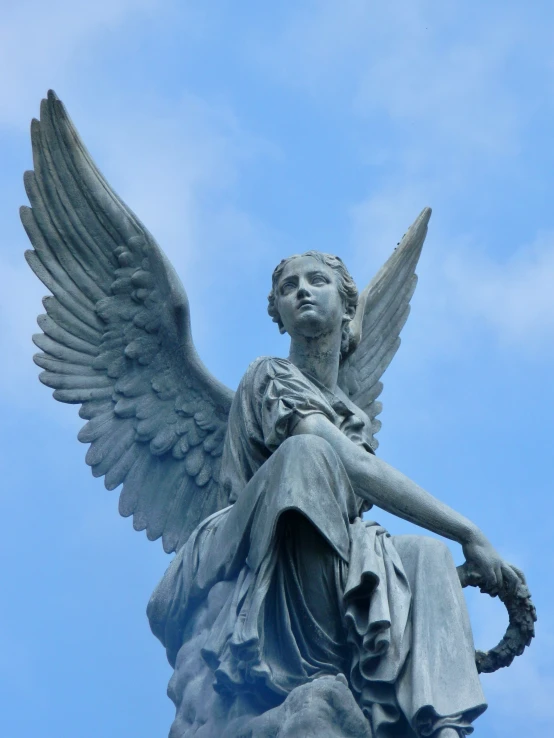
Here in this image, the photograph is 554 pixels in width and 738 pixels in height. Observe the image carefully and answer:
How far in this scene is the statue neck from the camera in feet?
37.7

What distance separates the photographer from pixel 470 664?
9.74 meters

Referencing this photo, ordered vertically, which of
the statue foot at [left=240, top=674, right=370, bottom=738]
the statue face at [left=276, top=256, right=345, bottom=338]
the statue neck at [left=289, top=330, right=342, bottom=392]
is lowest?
the statue foot at [left=240, top=674, right=370, bottom=738]

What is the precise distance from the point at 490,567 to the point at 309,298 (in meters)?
1.97

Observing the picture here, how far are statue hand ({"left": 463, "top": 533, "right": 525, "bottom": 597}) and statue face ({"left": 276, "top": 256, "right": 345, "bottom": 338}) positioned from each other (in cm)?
169

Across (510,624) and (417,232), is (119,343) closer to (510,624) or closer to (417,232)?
(417,232)

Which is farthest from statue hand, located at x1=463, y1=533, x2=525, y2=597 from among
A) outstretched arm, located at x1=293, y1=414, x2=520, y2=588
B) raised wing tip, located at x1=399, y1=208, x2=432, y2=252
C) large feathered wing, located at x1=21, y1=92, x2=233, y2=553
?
raised wing tip, located at x1=399, y1=208, x2=432, y2=252

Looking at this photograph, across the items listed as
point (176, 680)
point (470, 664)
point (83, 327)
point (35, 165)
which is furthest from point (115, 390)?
point (470, 664)

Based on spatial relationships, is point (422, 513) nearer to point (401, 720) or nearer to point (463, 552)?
point (463, 552)

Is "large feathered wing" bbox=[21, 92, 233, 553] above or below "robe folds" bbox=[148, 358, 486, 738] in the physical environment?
above

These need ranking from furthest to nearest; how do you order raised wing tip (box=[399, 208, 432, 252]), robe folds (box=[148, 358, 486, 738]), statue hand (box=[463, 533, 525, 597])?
raised wing tip (box=[399, 208, 432, 252])
statue hand (box=[463, 533, 525, 597])
robe folds (box=[148, 358, 486, 738])

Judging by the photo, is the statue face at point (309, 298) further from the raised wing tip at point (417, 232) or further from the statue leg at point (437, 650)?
the raised wing tip at point (417, 232)

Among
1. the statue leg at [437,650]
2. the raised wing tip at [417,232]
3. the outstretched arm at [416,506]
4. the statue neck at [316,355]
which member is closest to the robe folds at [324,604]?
the statue leg at [437,650]

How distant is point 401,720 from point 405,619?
20.8 inches

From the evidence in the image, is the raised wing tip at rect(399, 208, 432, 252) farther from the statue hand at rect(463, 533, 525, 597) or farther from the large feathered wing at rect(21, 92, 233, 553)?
the statue hand at rect(463, 533, 525, 597)
